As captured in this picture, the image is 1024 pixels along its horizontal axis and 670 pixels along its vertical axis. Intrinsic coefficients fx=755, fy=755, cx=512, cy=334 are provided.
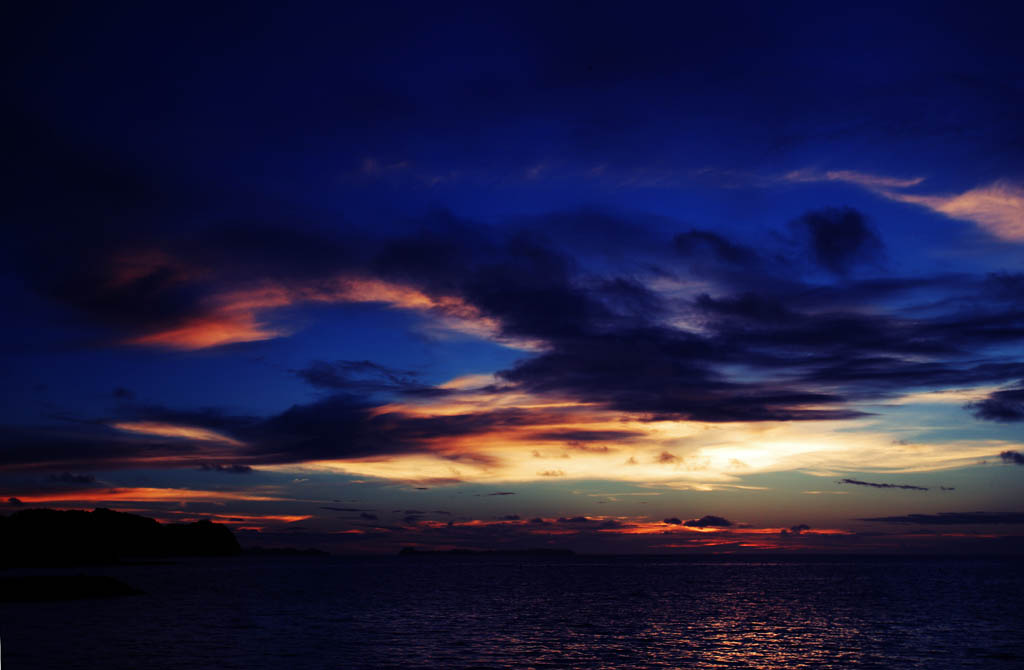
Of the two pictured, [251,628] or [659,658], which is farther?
[251,628]

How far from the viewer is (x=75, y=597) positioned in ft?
290

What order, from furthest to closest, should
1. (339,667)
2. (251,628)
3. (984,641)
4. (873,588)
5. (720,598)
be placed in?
(873,588), (720,598), (251,628), (984,641), (339,667)

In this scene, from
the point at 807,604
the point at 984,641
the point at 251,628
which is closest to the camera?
the point at 984,641

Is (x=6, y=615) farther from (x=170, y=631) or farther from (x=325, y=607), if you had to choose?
(x=325, y=607)

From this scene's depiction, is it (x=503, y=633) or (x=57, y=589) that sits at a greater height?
(x=503, y=633)

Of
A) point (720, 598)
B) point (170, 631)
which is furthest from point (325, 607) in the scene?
point (720, 598)

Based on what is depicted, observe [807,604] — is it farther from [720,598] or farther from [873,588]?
[873,588]

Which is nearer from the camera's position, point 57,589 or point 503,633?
point 503,633

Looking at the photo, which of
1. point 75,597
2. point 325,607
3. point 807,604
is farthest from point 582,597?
point 75,597

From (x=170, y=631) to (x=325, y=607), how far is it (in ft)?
94.3

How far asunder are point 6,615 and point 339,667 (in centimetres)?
4260

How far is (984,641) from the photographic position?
57.9 m

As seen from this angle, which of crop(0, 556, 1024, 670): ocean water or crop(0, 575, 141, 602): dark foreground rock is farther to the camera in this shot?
crop(0, 575, 141, 602): dark foreground rock

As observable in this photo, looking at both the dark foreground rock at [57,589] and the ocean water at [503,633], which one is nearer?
the ocean water at [503,633]
